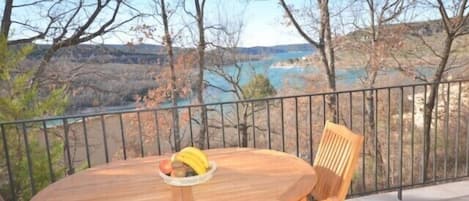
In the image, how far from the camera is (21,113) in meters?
5.15

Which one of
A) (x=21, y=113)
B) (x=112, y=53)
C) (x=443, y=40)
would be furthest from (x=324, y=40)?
(x=21, y=113)

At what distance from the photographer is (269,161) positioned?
183 centimetres

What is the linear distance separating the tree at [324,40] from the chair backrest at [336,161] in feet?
23.3

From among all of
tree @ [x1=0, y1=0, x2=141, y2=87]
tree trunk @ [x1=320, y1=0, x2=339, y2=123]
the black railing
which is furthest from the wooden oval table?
tree trunk @ [x1=320, y1=0, x2=339, y2=123]

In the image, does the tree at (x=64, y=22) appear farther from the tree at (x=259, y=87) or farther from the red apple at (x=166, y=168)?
the red apple at (x=166, y=168)

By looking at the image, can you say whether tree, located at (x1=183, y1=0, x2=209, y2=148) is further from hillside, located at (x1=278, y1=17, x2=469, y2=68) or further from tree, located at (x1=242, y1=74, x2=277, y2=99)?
hillside, located at (x1=278, y1=17, x2=469, y2=68)

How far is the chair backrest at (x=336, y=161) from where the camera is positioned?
63.5 inches

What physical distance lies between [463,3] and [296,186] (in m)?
8.75

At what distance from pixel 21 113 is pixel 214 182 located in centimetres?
464

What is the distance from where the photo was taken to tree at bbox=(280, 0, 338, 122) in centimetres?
887

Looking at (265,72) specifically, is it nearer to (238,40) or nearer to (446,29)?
(238,40)

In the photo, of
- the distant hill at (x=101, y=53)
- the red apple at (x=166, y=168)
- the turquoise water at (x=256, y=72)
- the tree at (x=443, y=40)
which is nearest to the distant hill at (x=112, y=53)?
the distant hill at (x=101, y=53)

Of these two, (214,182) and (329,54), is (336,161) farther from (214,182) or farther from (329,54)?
(329,54)

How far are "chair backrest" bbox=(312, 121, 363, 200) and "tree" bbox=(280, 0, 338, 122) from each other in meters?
7.10
